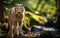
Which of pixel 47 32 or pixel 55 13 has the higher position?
pixel 55 13

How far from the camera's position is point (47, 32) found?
208cm

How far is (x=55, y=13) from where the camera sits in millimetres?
2365

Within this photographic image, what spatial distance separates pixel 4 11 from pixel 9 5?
0.28 feet

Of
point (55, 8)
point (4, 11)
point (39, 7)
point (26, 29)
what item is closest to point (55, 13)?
point (55, 8)

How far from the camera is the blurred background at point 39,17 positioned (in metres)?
1.98

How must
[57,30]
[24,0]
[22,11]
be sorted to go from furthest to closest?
[57,30] → [24,0] → [22,11]

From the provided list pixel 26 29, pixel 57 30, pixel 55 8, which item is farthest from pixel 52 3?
pixel 26 29

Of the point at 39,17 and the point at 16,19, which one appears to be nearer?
the point at 16,19

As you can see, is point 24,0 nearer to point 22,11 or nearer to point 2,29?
point 22,11

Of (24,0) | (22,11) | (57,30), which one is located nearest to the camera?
(22,11)

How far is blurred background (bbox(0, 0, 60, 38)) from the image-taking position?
1.98 m

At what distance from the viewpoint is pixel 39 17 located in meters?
2.22

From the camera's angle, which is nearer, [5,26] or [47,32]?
[5,26]

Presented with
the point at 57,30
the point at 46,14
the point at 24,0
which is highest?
the point at 24,0
